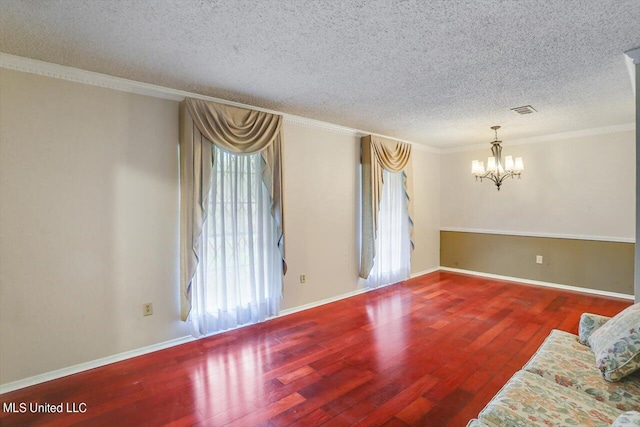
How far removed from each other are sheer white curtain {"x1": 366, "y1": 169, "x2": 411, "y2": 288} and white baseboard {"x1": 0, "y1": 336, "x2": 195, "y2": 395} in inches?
115

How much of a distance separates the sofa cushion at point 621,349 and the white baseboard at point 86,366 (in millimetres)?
3195

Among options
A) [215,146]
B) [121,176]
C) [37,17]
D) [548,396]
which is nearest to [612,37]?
[548,396]

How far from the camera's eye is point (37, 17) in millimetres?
1820

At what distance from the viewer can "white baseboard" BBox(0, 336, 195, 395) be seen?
7.54ft

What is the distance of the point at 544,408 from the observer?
1412 millimetres

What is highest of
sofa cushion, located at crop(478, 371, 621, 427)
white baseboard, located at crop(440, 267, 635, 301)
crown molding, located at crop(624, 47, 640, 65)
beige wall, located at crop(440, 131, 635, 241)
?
crown molding, located at crop(624, 47, 640, 65)

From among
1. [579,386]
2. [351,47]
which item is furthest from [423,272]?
[351,47]

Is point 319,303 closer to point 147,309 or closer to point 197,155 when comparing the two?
point 147,309

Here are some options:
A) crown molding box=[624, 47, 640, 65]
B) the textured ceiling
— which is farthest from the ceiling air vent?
crown molding box=[624, 47, 640, 65]

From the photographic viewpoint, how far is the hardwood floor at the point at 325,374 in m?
2.02

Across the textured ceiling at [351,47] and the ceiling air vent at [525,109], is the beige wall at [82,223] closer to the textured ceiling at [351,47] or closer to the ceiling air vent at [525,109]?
the textured ceiling at [351,47]

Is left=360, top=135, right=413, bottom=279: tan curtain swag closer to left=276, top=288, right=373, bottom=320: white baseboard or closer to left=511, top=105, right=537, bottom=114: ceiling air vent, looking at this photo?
left=276, top=288, right=373, bottom=320: white baseboard

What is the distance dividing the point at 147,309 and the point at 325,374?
1.73 meters

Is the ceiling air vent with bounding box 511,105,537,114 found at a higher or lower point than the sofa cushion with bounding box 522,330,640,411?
higher
